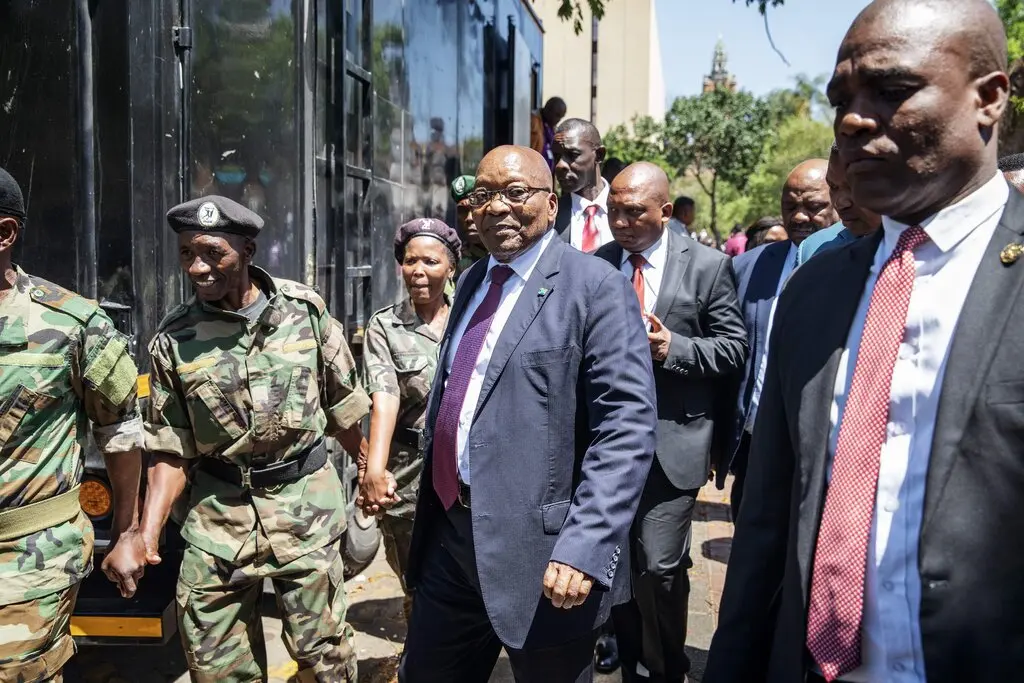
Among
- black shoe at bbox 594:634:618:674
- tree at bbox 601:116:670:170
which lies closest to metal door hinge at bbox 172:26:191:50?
black shoe at bbox 594:634:618:674

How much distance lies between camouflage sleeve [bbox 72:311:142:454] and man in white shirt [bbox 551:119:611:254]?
8.38ft

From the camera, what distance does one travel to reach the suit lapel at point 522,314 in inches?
100

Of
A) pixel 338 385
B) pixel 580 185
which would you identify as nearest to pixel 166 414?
pixel 338 385

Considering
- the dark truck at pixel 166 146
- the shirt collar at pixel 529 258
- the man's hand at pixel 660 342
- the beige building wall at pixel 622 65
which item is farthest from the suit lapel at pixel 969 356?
the beige building wall at pixel 622 65

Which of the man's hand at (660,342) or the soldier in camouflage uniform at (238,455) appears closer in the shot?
the soldier in camouflage uniform at (238,455)

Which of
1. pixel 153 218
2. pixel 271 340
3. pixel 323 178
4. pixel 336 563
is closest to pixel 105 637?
pixel 336 563

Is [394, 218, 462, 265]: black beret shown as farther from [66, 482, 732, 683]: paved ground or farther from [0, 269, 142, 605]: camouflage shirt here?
[66, 482, 732, 683]: paved ground

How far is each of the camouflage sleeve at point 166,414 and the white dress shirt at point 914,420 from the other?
97.5 inches

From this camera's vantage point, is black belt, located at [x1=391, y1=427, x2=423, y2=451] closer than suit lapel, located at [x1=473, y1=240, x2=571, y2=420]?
No

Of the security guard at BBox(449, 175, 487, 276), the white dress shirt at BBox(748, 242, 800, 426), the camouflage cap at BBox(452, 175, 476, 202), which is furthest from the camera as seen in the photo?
the camouflage cap at BBox(452, 175, 476, 202)

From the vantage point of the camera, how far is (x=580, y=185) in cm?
503

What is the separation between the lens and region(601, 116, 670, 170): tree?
26219mm

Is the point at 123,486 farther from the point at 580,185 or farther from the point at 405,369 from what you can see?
the point at 580,185

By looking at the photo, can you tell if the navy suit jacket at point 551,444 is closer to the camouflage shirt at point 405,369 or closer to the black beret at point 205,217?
the black beret at point 205,217
